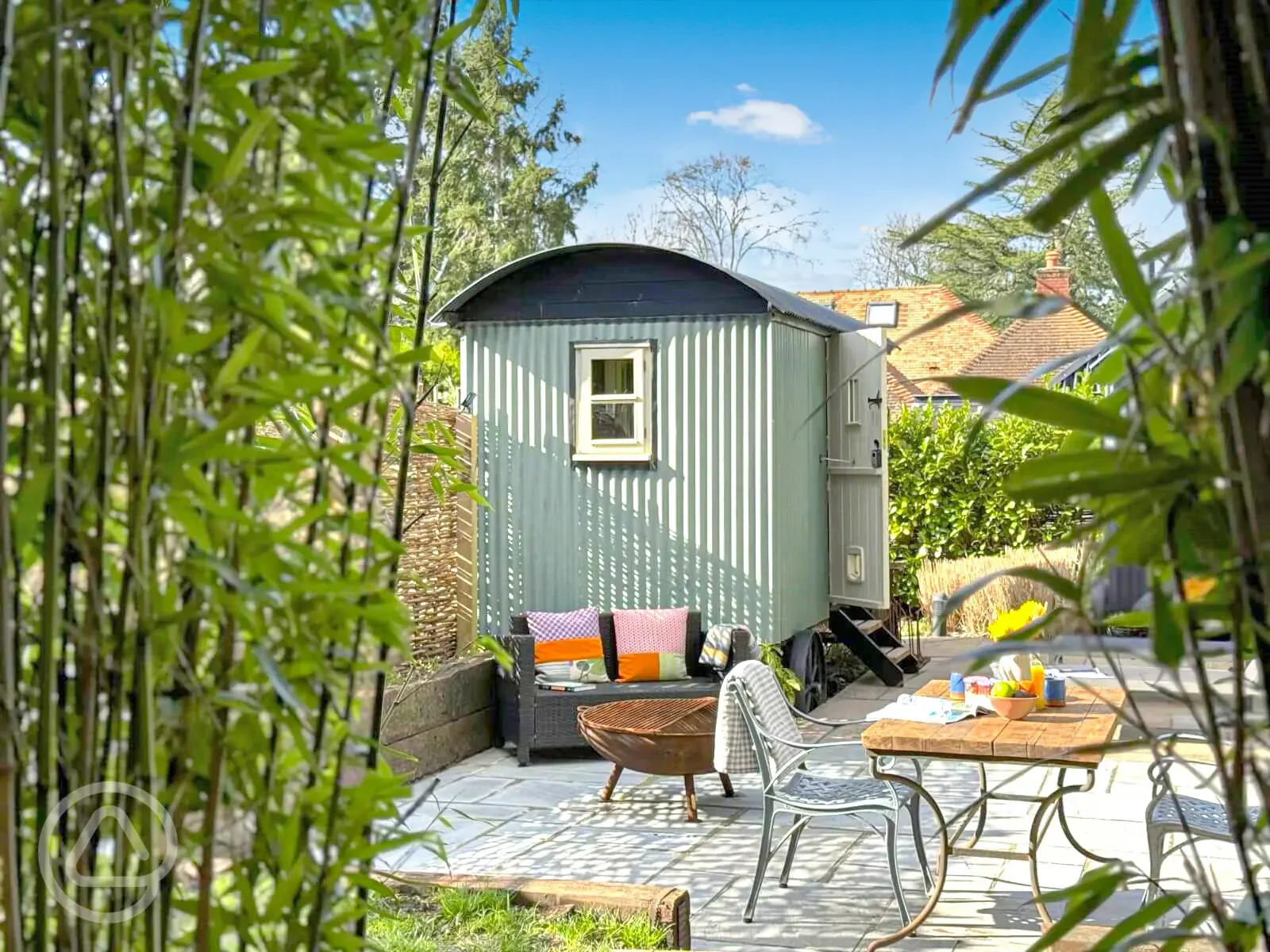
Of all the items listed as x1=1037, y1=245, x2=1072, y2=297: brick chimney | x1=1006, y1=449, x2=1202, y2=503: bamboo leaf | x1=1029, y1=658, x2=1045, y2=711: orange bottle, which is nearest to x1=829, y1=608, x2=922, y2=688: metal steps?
x1=1029, y1=658, x2=1045, y2=711: orange bottle

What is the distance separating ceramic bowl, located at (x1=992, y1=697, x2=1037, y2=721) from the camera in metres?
5.19

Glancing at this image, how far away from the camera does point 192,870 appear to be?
4.13ft

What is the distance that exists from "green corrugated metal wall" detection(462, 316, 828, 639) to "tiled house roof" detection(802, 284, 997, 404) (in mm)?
15052

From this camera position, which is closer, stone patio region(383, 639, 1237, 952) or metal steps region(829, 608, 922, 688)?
stone patio region(383, 639, 1237, 952)

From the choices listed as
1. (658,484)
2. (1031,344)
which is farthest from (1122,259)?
(1031,344)

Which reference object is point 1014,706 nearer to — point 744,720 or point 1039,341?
point 744,720

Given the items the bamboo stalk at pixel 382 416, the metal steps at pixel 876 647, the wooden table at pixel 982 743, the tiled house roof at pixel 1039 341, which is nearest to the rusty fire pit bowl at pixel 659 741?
the wooden table at pixel 982 743

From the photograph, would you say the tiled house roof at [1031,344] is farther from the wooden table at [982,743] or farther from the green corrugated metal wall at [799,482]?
the wooden table at [982,743]

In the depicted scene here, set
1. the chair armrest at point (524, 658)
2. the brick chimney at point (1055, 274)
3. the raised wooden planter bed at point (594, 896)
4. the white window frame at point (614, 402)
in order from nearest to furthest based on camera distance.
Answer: the raised wooden planter bed at point (594, 896) → the chair armrest at point (524, 658) → the white window frame at point (614, 402) → the brick chimney at point (1055, 274)

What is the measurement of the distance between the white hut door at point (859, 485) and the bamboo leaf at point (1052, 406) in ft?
31.7

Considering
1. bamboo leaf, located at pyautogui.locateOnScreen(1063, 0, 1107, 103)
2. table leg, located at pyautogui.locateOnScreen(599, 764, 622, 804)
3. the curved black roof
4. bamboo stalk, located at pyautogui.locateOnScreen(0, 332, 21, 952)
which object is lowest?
table leg, located at pyautogui.locateOnScreen(599, 764, 622, 804)

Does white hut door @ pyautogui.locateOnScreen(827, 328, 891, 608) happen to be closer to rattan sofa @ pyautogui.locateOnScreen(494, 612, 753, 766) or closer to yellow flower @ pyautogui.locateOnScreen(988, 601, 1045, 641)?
rattan sofa @ pyautogui.locateOnScreen(494, 612, 753, 766)

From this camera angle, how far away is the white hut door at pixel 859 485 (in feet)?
35.0

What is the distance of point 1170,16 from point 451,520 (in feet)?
28.2
